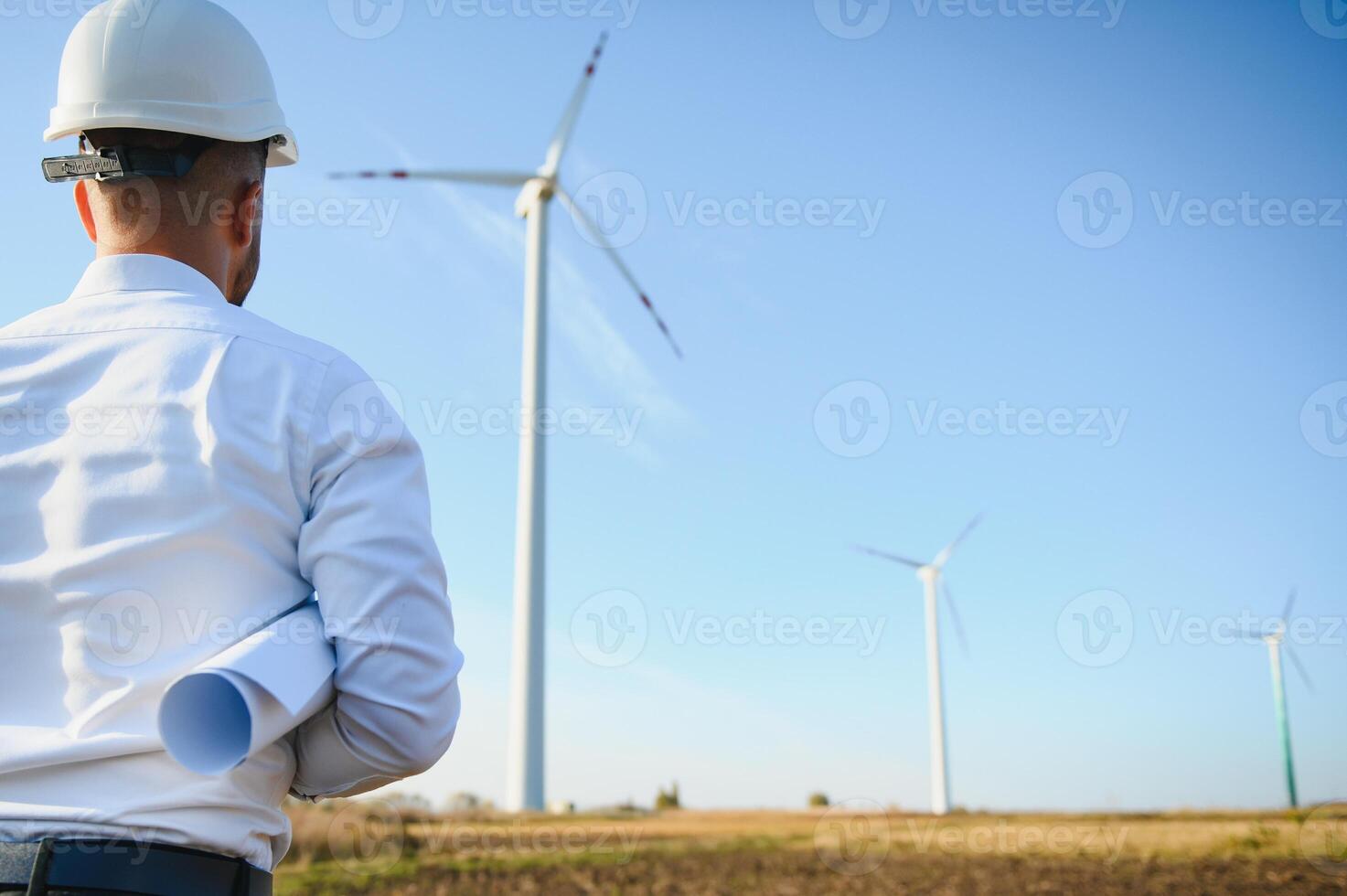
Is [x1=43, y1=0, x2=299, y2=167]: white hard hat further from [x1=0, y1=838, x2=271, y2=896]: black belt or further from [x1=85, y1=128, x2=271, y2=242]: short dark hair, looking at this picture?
[x1=0, y1=838, x2=271, y2=896]: black belt

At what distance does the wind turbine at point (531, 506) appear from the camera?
124 feet

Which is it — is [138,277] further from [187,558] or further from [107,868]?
[107,868]

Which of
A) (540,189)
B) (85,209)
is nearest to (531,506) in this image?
(540,189)

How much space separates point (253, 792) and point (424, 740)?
383mm

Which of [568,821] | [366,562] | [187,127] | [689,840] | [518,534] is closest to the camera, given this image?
[366,562]

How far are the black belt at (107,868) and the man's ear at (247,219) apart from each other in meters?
1.57

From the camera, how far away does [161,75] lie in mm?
3000

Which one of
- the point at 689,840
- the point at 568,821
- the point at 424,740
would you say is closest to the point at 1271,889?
the point at 689,840

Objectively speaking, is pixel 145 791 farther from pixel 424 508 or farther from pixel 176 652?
pixel 424 508

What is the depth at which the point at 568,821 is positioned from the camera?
2845 centimetres

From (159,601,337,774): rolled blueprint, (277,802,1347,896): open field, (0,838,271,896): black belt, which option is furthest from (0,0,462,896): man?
(277,802,1347,896): open field

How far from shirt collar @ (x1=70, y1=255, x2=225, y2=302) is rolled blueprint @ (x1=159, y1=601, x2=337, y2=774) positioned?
97 centimetres

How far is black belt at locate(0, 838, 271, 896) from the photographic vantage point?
2252mm

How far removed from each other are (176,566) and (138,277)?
0.83m
